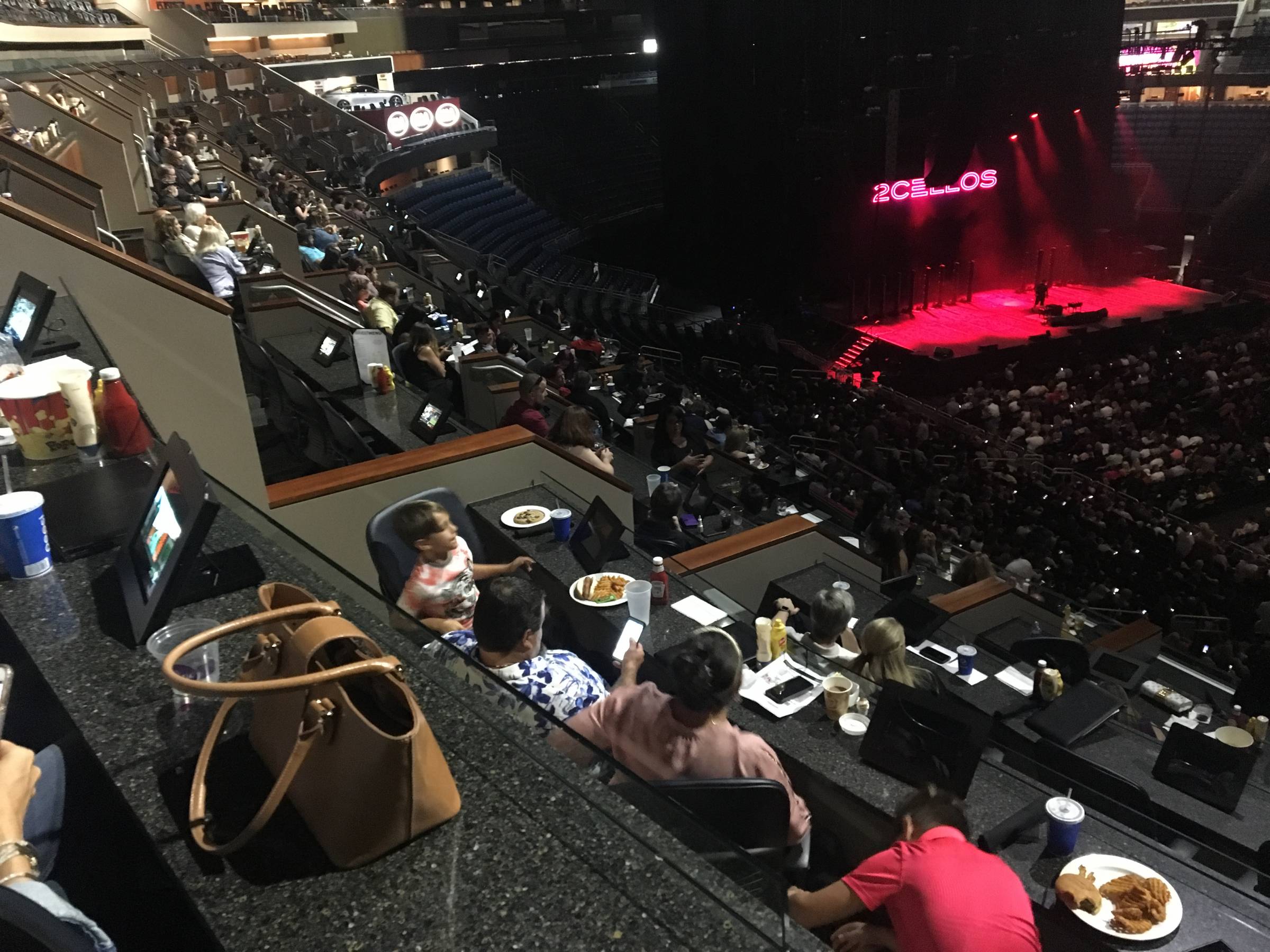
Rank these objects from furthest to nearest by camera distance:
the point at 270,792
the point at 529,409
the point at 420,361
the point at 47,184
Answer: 1. the point at 420,361
2. the point at 529,409
3. the point at 47,184
4. the point at 270,792

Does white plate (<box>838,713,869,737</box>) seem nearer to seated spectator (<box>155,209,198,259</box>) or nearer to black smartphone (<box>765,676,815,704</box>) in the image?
black smartphone (<box>765,676,815,704</box>)

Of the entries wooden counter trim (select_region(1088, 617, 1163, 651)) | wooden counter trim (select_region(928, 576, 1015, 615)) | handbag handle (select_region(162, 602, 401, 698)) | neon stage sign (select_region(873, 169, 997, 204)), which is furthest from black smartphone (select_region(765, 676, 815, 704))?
neon stage sign (select_region(873, 169, 997, 204))

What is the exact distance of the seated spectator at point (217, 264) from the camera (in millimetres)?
6988

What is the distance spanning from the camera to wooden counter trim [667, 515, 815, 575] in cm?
466

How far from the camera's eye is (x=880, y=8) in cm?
1705

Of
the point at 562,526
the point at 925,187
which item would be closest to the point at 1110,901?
the point at 562,526

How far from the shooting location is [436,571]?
3.62m

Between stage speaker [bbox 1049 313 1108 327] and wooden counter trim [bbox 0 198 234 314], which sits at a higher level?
wooden counter trim [bbox 0 198 234 314]

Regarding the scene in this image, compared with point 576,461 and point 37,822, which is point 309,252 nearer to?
point 576,461

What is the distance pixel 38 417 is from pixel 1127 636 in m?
6.62

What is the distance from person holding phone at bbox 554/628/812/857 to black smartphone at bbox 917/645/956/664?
2118 mm

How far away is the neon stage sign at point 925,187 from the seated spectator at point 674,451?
12927 millimetres

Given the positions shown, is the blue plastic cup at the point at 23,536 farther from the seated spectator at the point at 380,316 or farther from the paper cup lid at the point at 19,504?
the seated spectator at the point at 380,316

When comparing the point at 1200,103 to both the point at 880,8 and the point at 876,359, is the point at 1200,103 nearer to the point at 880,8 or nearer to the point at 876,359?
the point at 880,8
